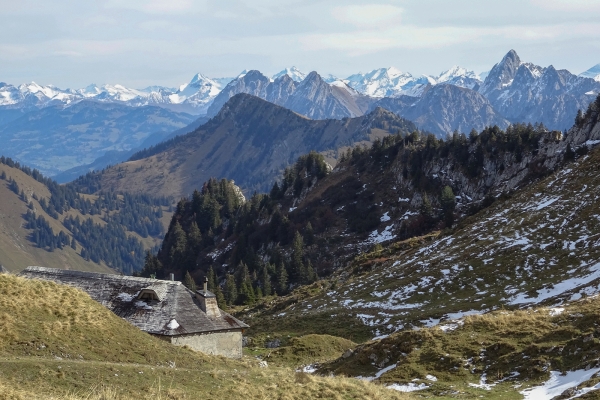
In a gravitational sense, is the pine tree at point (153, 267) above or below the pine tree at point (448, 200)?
below

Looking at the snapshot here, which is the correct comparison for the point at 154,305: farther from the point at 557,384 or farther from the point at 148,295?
the point at 557,384

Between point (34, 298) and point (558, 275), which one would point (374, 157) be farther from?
point (34, 298)

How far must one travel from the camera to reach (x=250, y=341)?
196 feet

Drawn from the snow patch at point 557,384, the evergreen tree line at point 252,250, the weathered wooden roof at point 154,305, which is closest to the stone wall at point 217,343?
the weathered wooden roof at point 154,305

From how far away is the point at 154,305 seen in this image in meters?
45.7

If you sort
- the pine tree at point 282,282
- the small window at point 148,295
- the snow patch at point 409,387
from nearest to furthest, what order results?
the snow patch at point 409,387
the small window at point 148,295
the pine tree at point 282,282

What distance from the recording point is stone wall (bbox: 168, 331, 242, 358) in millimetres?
44500

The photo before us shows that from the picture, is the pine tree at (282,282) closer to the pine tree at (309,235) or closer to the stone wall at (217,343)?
the pine tree at (309,235)

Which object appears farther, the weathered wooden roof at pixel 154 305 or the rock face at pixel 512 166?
the rock face at pixel 512 166

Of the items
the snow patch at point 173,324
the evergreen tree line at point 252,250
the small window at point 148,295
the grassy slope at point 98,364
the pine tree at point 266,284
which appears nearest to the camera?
the grassy slope at point 98,364

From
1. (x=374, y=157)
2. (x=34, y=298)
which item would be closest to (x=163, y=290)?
(x=34, y=298)

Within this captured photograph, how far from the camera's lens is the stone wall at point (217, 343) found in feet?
146

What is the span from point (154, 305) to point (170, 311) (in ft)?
4.60

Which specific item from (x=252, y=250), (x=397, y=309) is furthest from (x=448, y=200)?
(x=397, y=309)
